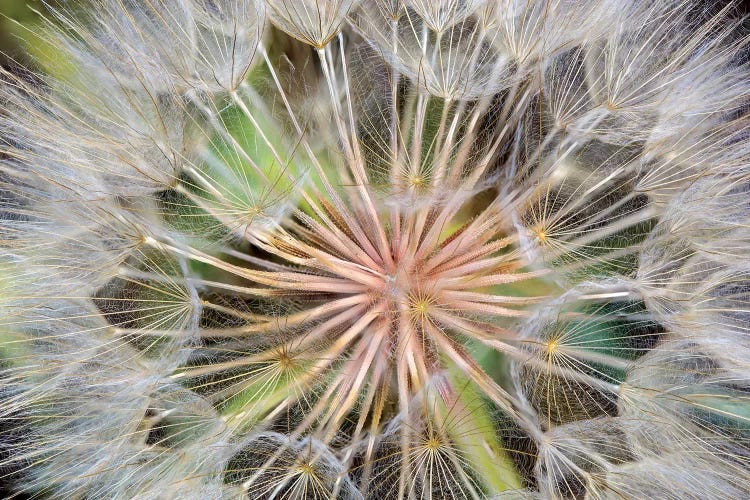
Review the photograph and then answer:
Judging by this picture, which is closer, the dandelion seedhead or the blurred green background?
the dandelion seedhead

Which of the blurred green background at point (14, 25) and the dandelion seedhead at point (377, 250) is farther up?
the blurred green background at point (14, 25)

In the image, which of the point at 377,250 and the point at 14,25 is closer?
the point at 377,250

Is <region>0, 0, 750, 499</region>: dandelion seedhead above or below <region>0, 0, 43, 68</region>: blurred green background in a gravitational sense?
below

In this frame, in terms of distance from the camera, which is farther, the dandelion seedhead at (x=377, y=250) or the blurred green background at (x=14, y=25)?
the blurred green background at (x=14, y=25)

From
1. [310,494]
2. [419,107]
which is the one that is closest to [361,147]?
[419,107]

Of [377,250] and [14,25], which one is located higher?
[14,25]

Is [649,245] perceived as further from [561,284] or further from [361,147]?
[361,147]

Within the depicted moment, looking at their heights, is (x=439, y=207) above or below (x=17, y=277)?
above

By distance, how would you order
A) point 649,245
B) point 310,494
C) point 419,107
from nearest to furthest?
1. point 310,494
2. point 649,245
3. point 419,107
